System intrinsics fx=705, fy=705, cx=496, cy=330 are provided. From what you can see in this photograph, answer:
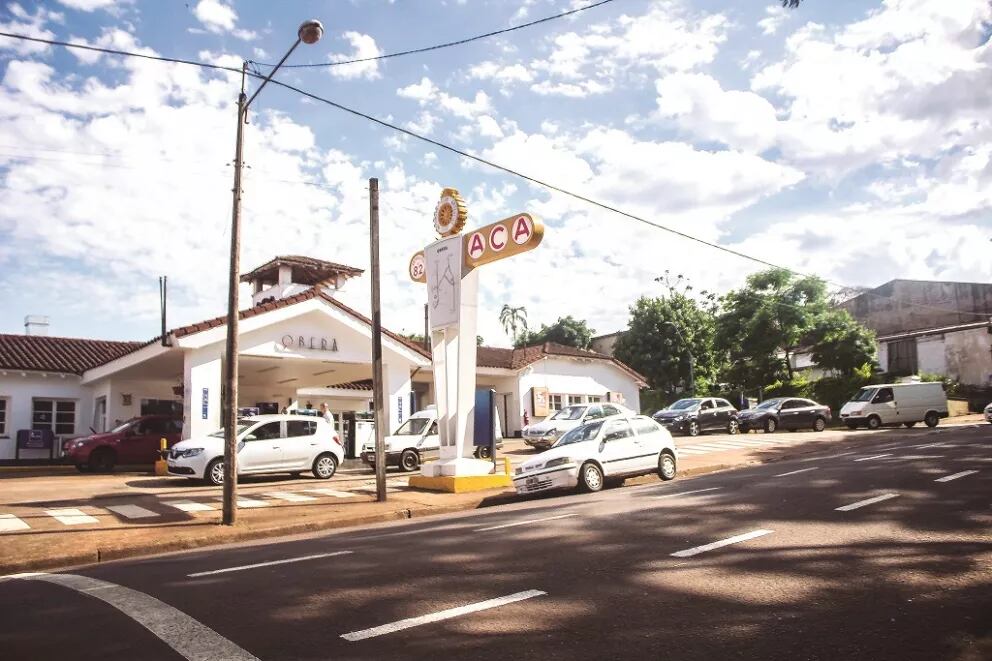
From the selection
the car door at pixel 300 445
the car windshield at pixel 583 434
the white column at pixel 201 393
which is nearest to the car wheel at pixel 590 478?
the car windshield at pixel 583 434

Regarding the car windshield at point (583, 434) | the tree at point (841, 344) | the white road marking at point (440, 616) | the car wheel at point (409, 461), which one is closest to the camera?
the white road marking at point (440, 616)

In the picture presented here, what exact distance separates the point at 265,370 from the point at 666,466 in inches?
633

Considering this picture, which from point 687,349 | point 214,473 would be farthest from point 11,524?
point 687,349

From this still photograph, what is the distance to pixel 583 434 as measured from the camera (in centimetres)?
1507

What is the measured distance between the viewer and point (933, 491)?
9.98 m

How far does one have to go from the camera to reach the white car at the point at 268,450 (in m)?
16.8

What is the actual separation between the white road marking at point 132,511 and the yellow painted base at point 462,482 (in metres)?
5.60

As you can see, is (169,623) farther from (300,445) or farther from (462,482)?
(300,445)

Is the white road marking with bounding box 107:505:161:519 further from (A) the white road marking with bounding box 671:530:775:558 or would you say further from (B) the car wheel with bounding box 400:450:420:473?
(A) the white road marking with bounding box 671:530:775:558

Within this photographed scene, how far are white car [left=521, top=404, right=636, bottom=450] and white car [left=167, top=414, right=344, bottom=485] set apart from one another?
7.59m

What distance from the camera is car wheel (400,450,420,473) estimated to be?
2006cm

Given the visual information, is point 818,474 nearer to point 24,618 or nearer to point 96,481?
point 24,618

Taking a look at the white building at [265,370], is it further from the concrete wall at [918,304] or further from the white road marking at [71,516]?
the concrete wall at [918,304]

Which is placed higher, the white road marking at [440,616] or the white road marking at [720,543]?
the white road marking at [720,543]
